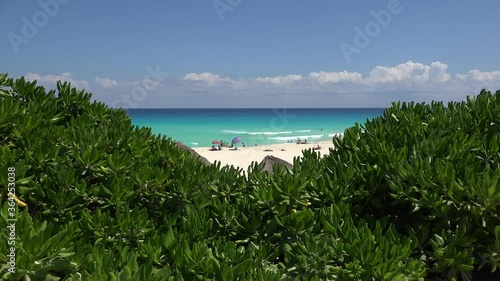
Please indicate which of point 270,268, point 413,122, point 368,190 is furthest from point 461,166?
point 270,268

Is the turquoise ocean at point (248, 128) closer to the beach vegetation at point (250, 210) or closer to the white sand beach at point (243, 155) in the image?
the white sand beach at point (243, 155)

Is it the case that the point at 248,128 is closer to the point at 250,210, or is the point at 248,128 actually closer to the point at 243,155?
the point at 243,155

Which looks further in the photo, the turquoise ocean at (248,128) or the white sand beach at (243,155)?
the turquoise ocean at (248,128)

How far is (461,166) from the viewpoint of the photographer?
2736mm

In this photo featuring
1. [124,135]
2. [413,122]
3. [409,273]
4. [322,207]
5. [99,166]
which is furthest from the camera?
[413,122]

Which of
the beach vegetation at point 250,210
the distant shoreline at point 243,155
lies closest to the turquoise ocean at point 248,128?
the distant shoreline at point 243,155

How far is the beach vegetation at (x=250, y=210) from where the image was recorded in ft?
7.24

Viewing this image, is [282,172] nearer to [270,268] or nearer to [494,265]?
[270,268]

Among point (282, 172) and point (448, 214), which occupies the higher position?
point (282, 172)

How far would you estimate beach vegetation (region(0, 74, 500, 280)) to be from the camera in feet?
7.24

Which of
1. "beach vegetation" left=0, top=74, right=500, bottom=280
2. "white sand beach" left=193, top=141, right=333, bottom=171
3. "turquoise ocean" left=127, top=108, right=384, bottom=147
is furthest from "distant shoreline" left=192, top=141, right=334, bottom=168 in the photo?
"beach vegetation" left=0, top=74, right=500, bottom=280

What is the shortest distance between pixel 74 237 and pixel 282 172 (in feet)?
4.34

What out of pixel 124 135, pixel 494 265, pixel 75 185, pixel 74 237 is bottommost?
pixel 494 265

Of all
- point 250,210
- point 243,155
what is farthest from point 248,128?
point 250,210
